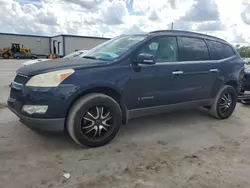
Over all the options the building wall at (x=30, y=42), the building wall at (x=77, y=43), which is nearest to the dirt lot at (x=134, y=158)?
the building wall at (x=77, y=43)

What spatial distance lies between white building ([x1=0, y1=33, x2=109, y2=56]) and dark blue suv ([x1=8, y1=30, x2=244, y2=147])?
43447 millimetres

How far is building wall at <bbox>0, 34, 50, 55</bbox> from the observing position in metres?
45.2

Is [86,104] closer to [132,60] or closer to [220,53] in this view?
[132,60]

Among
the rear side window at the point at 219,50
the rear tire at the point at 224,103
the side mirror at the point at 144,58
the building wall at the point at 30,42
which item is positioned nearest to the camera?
the side mirror at the point at 144,58

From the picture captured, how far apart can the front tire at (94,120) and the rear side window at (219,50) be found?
8.36 feet

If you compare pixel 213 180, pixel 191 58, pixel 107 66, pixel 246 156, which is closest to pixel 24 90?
pixel 107 66

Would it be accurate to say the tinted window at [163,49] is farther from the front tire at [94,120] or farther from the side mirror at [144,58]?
the front tire at [94,120]

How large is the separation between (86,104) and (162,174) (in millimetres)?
1363

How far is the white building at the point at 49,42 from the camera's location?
4544cm

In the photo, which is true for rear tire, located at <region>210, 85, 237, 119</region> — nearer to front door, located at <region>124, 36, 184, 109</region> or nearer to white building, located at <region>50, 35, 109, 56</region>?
front door, located at <region>124, 36, 184, 109</region>

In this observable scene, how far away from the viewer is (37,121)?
10.4ft

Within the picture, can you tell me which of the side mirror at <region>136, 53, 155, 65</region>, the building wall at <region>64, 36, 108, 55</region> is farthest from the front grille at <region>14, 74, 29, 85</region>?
the building wall at <region>64, 36, 108, 55</region>

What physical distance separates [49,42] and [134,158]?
167 feet

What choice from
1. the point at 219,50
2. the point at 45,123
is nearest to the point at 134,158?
the point at 45,123
